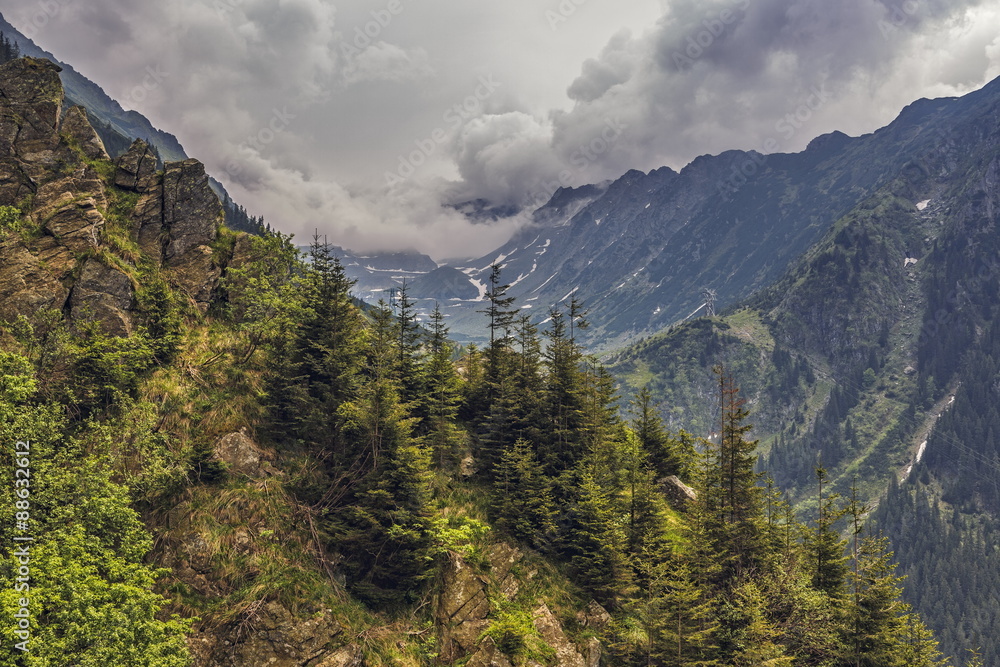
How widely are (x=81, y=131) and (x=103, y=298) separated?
17590 mm

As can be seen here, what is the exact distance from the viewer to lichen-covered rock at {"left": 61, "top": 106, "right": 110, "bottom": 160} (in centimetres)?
3769

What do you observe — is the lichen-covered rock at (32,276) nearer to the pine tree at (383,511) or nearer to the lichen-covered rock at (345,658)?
the pine tree at (383,511)

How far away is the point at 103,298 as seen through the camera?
3017 cm

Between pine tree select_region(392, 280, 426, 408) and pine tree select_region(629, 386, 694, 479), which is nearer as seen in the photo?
pine tree select_region(392, 280, 426, 408)

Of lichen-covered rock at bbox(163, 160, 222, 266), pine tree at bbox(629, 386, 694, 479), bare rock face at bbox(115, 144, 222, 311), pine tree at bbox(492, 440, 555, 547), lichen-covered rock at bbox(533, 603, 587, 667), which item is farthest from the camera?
pine tree at bbox(629, 386, 694, 479)

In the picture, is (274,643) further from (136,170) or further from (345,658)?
(136,170)

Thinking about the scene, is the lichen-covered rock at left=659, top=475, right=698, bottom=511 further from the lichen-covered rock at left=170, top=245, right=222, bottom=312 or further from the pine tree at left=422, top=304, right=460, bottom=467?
the lichen-covered rock at left=170, top=245, right=222, bottom=312

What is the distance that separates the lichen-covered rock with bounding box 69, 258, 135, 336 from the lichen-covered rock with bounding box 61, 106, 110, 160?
13.5 m

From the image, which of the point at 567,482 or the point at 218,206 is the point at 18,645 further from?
the point at 218,206

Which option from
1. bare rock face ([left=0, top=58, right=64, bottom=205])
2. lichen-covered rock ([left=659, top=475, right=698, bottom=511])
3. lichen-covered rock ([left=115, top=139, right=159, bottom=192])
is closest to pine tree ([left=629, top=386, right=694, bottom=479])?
lichen-covered rock ([left=659, top=475, right=698, bottom=511])

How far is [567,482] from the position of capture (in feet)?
117

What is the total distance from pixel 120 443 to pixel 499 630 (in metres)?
21.5

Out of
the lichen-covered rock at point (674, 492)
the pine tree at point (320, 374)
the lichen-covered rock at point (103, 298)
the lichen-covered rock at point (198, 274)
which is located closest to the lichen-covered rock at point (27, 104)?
the lichen-covered rock at point (198, 274)

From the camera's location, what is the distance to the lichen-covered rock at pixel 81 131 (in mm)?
37688
